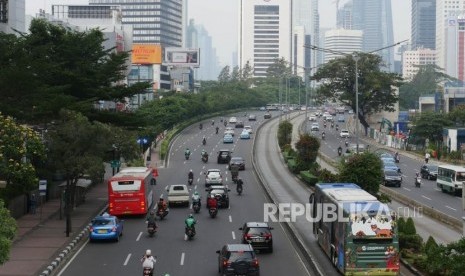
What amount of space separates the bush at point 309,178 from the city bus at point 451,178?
10125 millimetres

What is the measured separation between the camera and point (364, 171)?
4234cm

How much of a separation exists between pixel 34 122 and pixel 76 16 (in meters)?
126

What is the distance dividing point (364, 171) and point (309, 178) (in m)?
21.6

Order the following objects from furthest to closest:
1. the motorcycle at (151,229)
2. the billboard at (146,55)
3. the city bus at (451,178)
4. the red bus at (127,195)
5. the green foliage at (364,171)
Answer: the billboard at (146,55) < the city bus at (451,178) < the red bus at (127,195) < the green foliage at (364,171) < the motorcycle at (151,229)

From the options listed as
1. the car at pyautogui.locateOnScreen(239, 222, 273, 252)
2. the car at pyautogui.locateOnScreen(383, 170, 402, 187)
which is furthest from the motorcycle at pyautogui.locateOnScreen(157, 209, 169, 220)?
the car at pyautogui.locateOnScreen(383, 170, 402, 187)

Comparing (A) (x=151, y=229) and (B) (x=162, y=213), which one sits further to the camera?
(B) (x=162, y=213)

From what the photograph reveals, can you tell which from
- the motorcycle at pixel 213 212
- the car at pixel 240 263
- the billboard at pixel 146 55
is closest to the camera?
the car at pixel 240 263

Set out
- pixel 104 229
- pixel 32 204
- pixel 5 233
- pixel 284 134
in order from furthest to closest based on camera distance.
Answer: pixel 284 134
pixel 32 204
pixel 104 229
pixel 5 233

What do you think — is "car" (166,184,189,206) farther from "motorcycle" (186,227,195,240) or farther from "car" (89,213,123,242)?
"motorcycle" (186,227,195,240)

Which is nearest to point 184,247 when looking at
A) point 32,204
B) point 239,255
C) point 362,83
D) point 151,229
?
point 151,229

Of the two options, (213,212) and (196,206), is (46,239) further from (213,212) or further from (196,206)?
(196,206)

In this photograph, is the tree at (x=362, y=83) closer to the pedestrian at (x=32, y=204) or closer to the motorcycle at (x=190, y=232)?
the pedestrian at (x=32, y=204)

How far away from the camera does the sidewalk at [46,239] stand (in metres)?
30.3

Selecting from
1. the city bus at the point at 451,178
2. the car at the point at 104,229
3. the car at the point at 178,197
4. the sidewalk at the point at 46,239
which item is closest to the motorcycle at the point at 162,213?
the sidewalk at the point at 46,239
